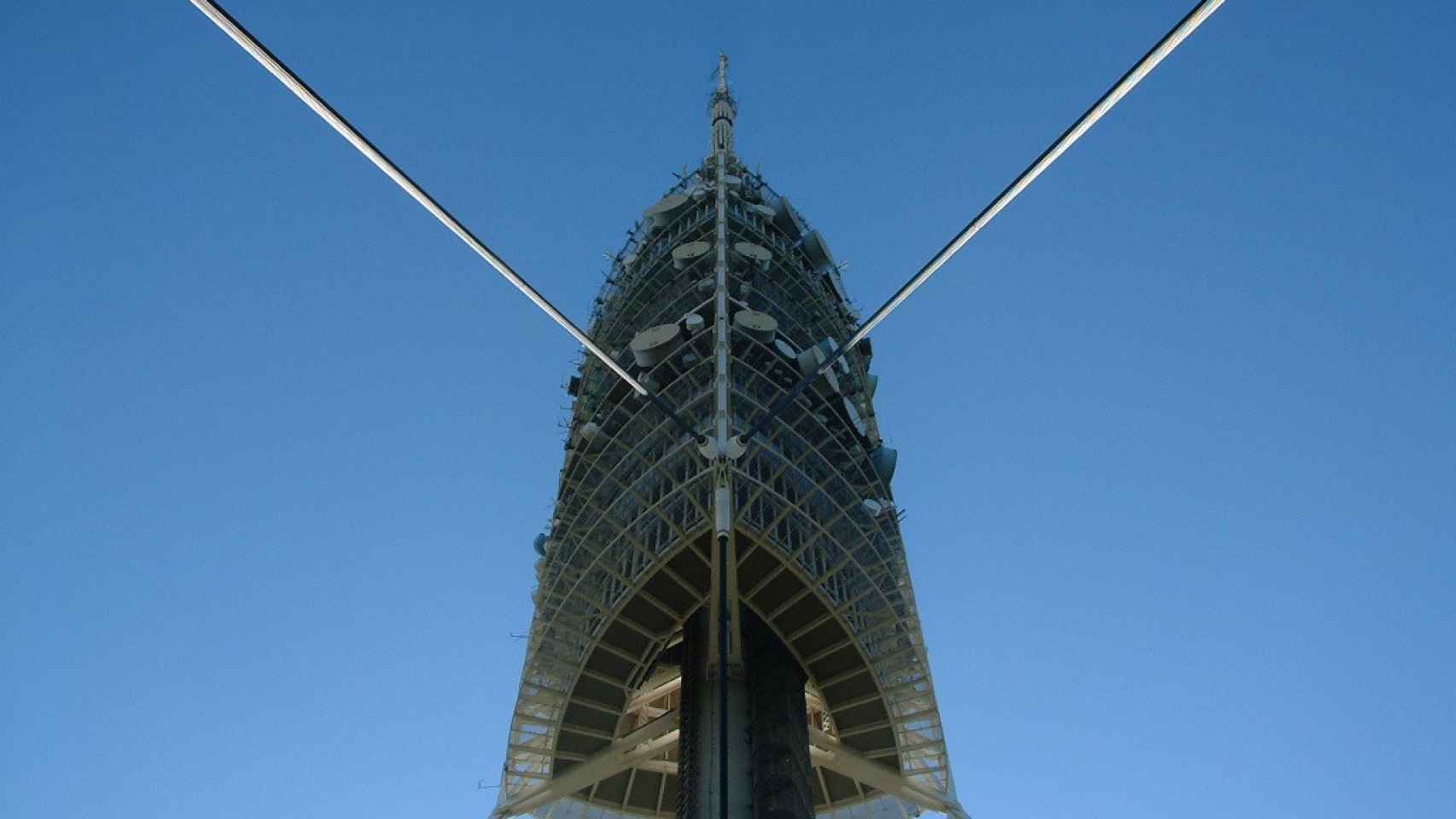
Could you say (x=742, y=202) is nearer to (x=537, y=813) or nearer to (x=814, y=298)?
(x=814, y=298)

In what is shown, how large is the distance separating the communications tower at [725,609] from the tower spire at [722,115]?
75.5ft

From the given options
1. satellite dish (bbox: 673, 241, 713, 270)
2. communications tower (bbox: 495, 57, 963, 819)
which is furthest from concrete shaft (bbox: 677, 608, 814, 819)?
satellite dish (bbox: 673, 241, 713, 270)

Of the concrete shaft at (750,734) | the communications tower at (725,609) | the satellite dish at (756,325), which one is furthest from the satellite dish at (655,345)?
the concrete shaft at (750,734)

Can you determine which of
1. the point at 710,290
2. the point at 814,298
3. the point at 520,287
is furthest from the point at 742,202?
the point at 520,287

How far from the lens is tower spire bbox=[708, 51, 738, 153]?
77375mm

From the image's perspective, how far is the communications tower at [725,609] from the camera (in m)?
42.3

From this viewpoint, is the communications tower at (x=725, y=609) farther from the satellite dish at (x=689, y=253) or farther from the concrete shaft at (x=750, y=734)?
A: the satellite dish at (x=689, y=253)

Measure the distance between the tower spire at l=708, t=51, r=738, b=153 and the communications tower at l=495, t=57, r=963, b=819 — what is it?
75.5 ft

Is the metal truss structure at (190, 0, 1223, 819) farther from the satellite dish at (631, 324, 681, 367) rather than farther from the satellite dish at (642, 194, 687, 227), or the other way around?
the satellite dish at (642, 194, 687, 227)

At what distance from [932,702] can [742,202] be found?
31493mm

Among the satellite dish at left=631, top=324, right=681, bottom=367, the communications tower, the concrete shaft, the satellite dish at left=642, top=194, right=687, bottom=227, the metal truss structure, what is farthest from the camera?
the satellite dish at left=642, top=194, right=687, bottom=227

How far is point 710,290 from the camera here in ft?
180

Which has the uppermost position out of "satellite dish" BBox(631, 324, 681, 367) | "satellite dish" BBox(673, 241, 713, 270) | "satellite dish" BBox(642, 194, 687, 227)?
"satellite dish" BBox(642, 194, 687, 227)

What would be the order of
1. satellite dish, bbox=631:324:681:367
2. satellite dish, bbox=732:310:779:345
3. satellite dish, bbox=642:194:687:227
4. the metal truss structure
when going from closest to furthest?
the metal truss structure < satellite dish, bbox=631:324:681:367 < satellite dish, bbox=732:310:779:345 < satellite dish, bbox=642:194:687:227
